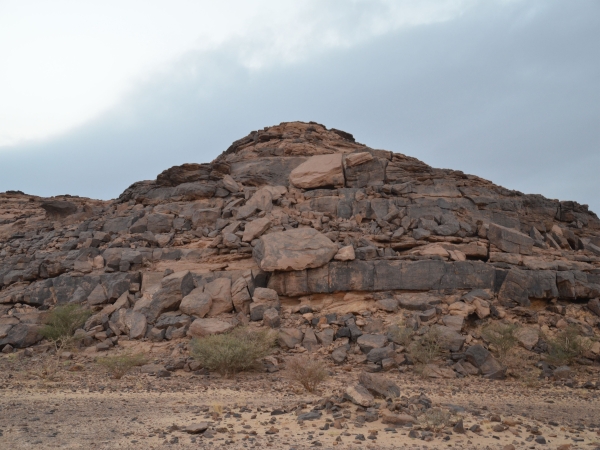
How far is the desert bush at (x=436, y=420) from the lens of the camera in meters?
6.22

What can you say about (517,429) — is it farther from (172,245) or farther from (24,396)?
(172,245)

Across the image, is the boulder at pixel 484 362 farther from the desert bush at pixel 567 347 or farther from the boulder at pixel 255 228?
the boulder at pixel 255 228

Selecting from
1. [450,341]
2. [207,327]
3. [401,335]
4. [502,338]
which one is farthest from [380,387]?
[207,327]

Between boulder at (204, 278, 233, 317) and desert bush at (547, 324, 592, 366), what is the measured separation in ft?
29.1

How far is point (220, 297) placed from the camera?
14.3 m

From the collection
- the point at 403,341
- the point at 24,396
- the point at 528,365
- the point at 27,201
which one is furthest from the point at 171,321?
the point at 27,201

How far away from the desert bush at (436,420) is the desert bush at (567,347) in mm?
7084

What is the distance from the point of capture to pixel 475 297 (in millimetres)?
13820

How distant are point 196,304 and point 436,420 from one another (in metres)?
9.21

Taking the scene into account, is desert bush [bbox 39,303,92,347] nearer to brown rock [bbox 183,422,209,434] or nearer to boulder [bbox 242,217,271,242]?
boulder [bbox 242,217,271,242]

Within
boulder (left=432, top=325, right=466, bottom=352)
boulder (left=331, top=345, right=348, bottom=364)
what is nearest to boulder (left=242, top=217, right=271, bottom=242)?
boulder (left=331, top=345, right=348, bottom=364)

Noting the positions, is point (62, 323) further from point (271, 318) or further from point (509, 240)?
point (509, 240)

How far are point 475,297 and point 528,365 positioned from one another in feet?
7.83

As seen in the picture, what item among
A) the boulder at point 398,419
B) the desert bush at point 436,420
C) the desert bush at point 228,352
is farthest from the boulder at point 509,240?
the boulder at point 398,419
